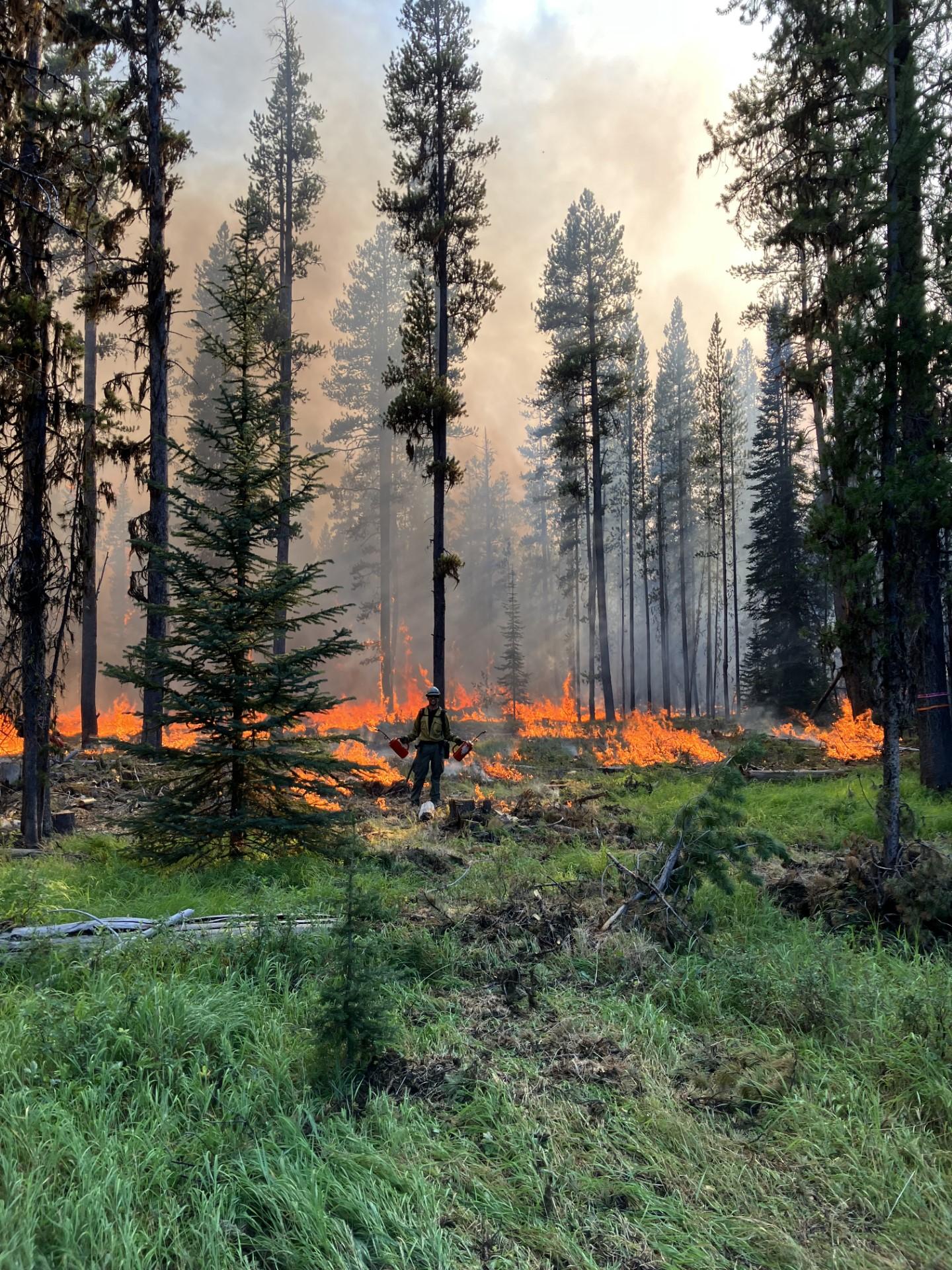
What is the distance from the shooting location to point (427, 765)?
1215 centimetres

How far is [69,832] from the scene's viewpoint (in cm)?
920

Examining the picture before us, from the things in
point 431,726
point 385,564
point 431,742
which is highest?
point 385,564

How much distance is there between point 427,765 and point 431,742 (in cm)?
47

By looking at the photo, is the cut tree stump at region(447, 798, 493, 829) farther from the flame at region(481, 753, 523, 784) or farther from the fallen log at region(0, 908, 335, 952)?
the fallen log at region(0, 908, 335, 952)

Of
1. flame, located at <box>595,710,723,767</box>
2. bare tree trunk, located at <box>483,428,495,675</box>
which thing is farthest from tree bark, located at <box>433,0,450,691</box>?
bare tree trunk, located at <box>483,428,495,675</box>

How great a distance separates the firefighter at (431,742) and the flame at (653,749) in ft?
18.2

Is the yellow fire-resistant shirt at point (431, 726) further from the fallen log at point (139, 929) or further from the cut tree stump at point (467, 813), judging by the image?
the fallen log at point (139, 929)

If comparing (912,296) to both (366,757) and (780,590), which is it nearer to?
(366,757)

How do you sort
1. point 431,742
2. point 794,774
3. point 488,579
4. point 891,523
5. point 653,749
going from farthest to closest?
point 488,579 → point 653,749 → point 794,774 → point 431,742 → point 891,523

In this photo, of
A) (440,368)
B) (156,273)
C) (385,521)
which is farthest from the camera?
(385,521)

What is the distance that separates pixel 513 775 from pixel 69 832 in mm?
8851

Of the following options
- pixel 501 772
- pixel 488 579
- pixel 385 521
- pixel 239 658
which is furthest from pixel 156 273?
pixel 488 579

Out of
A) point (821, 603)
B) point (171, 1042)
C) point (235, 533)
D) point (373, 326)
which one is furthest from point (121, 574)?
point (171, 1042)

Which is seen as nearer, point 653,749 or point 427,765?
point 427,765
